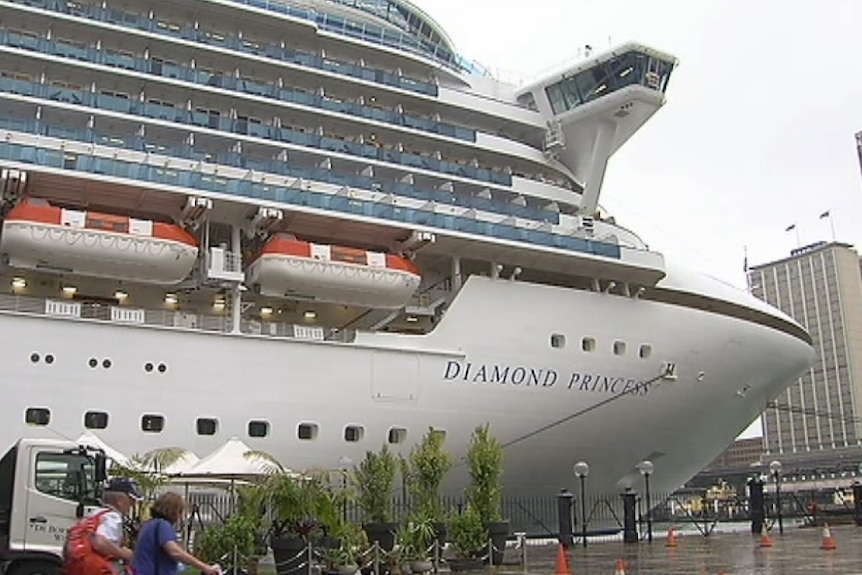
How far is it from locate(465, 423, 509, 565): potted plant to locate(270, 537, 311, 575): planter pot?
3.45 m

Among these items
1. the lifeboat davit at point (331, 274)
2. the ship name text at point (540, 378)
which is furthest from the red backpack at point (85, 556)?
the ship name text at point (540, 378)

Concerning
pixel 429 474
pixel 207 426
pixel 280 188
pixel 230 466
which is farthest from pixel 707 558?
pixel 280 188

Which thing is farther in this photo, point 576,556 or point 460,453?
point 460,453

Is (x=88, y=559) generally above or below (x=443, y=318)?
below

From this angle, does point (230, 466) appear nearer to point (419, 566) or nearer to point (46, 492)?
point (419, 566)

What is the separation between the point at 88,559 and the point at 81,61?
17.0 meters

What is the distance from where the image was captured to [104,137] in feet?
63.3

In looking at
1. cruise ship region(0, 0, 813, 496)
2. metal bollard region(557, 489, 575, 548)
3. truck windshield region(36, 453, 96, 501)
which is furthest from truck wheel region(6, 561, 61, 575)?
metal bollard region(557, 489, 575, 548)

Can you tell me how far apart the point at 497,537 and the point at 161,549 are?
10992mm

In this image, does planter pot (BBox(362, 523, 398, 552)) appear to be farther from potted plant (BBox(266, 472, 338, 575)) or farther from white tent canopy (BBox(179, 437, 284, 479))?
white tent canopy (BBox(179, 437, 284, 479))

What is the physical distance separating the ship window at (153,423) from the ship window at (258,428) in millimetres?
1718

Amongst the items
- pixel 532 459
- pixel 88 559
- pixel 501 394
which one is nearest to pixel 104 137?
pixel 501 394

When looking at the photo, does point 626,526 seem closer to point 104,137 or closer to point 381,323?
point 381,323

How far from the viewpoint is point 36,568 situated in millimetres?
10742
